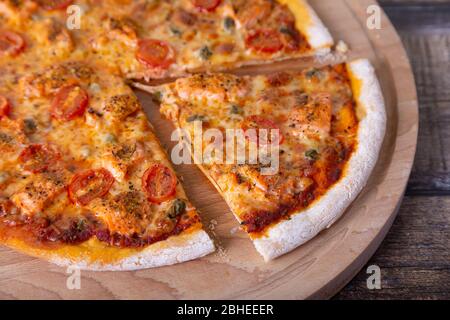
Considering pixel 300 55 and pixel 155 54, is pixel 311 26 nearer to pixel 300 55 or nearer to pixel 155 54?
pixel 300 55

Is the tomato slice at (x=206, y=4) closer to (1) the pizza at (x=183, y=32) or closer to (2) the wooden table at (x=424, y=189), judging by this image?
(1) the pizza at (x=183, y=32)

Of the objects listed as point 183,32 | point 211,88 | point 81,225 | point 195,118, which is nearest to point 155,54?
point 183,32

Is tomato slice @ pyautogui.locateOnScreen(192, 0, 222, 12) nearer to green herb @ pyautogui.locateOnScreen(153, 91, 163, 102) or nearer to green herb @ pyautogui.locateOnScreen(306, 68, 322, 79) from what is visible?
green herb @ pyautogui.locateOnScreen(153, 91, 163, 102)

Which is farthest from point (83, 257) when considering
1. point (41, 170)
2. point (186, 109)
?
point (186, 109)

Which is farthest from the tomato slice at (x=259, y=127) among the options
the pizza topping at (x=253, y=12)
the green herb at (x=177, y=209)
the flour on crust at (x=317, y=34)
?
the pizza topping at (x=253, y=12)

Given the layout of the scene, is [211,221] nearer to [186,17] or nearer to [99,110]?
[99,110]

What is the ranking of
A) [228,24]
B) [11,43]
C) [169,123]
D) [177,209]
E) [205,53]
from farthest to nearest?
1. [228,24]
2. [205,53]
3. [11,43]
4. [169,123]
5. [177,209]

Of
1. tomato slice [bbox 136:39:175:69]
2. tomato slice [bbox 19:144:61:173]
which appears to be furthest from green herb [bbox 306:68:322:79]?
tomato slice [bbox 19:144:61:173]
